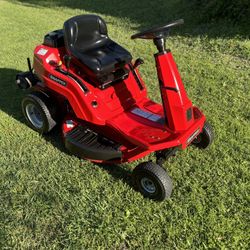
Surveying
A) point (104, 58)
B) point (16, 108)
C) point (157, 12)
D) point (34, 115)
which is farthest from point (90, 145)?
point (157, 12)

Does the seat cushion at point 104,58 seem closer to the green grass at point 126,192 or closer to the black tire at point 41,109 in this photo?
the black tire at point 41,109

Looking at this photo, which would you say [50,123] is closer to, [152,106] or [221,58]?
[152,106]

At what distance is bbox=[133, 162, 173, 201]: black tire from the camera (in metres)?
3.37

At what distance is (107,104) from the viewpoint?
4.03m

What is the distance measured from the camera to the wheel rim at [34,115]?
4.59 meters

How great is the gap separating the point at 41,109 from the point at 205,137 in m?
1.97

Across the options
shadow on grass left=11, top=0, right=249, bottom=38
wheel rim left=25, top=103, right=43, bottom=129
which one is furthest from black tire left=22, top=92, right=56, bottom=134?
shadow on grass left=11, top=0, right=249, bottom=38

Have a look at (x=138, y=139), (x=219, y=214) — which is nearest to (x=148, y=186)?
(x=138, y=139)

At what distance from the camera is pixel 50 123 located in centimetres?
435

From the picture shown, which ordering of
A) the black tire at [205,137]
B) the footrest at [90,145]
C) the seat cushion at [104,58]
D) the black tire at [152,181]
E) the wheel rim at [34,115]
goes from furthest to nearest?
1. the wheel rim at [34,115]
2. the black tire at [205,137]
3. the seat cushion at [104,58]
4. the footrest at [90,145]
5. the black tire at [152,181]

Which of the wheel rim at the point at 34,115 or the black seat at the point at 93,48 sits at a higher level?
the black seat at the point at 93,48

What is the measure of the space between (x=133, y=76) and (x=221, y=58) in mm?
2879

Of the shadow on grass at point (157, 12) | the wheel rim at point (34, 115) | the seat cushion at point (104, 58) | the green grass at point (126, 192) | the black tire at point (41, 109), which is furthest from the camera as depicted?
the shadow on grass at point (157, 12)

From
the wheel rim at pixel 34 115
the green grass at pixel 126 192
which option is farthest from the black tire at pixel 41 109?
the green grass at pixel 126 192
